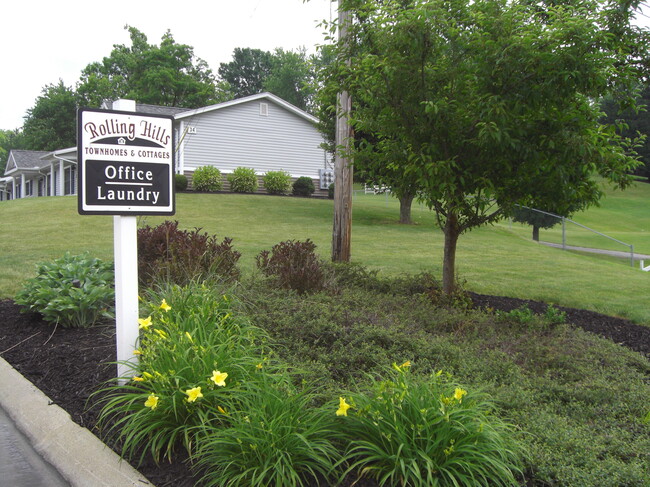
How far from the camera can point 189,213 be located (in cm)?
1892

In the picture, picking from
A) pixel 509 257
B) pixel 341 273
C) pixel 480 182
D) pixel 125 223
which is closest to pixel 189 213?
pixel 509 257

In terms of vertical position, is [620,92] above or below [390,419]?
above

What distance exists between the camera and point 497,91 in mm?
5629

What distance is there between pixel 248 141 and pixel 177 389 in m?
25.2

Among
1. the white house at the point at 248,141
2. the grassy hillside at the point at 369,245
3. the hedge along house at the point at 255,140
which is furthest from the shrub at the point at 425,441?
the hedge along house at the point at 255,140

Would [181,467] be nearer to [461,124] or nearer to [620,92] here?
[461,124]

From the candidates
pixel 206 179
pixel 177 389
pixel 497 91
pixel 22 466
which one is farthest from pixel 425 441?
pixel 206 179

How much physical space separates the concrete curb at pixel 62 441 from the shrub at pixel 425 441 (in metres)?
1.15

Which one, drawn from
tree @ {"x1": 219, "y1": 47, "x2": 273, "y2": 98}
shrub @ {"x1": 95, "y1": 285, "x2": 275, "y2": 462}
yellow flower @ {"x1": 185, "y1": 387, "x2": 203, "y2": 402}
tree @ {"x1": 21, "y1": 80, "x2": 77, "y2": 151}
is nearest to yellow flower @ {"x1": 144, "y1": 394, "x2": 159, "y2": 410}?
shrub @ {"x1": 95, "y1": 285, "x2": 275, "y2": 462}

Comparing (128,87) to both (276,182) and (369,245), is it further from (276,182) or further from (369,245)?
(369,245)

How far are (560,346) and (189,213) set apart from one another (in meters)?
15.5

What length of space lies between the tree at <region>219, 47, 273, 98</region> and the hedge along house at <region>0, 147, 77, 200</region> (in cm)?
3443

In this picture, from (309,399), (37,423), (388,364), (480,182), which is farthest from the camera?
(480,182)

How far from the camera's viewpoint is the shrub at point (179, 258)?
21.0 ft
